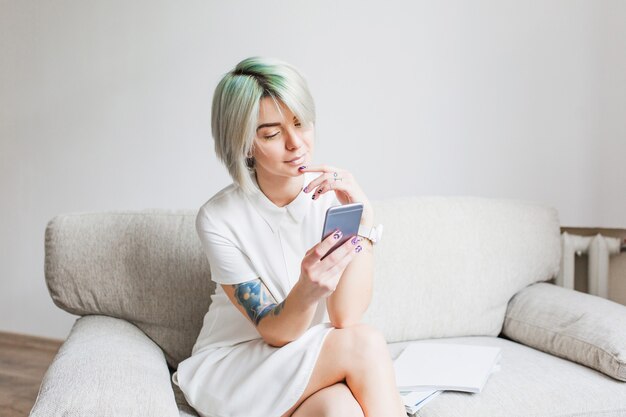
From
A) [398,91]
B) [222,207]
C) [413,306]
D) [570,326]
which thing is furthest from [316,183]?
[398,91]

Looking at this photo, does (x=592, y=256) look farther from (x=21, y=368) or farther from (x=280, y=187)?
(x=21, y=368)

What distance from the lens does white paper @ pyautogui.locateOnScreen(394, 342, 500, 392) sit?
171 cm

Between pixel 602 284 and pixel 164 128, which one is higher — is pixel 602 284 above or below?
below

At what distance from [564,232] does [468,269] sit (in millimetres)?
676

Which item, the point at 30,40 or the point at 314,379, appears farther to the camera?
the point at 30,40

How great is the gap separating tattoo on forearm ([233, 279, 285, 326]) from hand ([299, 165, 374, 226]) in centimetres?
25

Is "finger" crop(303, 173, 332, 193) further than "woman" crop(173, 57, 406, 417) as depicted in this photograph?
Yes

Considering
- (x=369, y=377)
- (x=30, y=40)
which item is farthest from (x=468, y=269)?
(x=30, y=40)

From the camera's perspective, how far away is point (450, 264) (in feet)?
7.30

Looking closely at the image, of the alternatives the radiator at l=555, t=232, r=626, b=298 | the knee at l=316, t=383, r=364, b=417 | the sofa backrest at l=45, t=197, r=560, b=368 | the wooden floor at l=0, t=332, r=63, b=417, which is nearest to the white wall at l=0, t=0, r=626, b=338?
the radiator at l=555, t=232, r=626, b=298

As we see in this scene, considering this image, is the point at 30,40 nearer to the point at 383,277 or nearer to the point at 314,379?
the point at 383,277

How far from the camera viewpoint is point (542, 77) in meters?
2.71

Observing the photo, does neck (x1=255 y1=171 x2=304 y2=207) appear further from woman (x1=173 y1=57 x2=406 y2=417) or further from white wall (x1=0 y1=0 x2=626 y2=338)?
white wall (x1=0 y1=0 x2=626 y2=338)

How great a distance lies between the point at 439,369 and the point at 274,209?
62 cm
